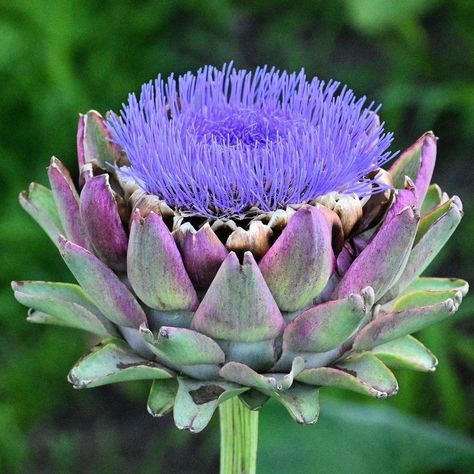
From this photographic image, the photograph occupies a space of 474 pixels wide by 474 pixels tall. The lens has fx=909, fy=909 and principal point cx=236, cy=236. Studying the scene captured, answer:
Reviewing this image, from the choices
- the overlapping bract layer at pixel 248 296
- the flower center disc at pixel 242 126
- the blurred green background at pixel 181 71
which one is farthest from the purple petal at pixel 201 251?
the blurred green background at pixel 181 71

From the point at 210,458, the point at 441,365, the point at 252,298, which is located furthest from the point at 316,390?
the point at 210,458

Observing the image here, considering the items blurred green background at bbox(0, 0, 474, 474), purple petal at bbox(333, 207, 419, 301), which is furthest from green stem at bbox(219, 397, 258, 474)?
blurred green background at bbox(0, 0, 474, 474)

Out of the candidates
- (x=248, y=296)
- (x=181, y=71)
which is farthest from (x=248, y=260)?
(x=181, y=71)

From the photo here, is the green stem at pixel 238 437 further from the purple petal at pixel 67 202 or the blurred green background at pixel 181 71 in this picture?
the blurred green background at pixel 181 71

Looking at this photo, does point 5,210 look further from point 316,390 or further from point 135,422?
point 316,390

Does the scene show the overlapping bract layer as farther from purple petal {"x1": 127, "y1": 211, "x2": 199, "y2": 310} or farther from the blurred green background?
the blurred green background

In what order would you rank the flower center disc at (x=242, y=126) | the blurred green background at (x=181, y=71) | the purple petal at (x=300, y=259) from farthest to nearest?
the blurred green background at (x=181, y=71) → the flower center disc at (x=242, y=126) → the purple petal at (x=300, y=259)
